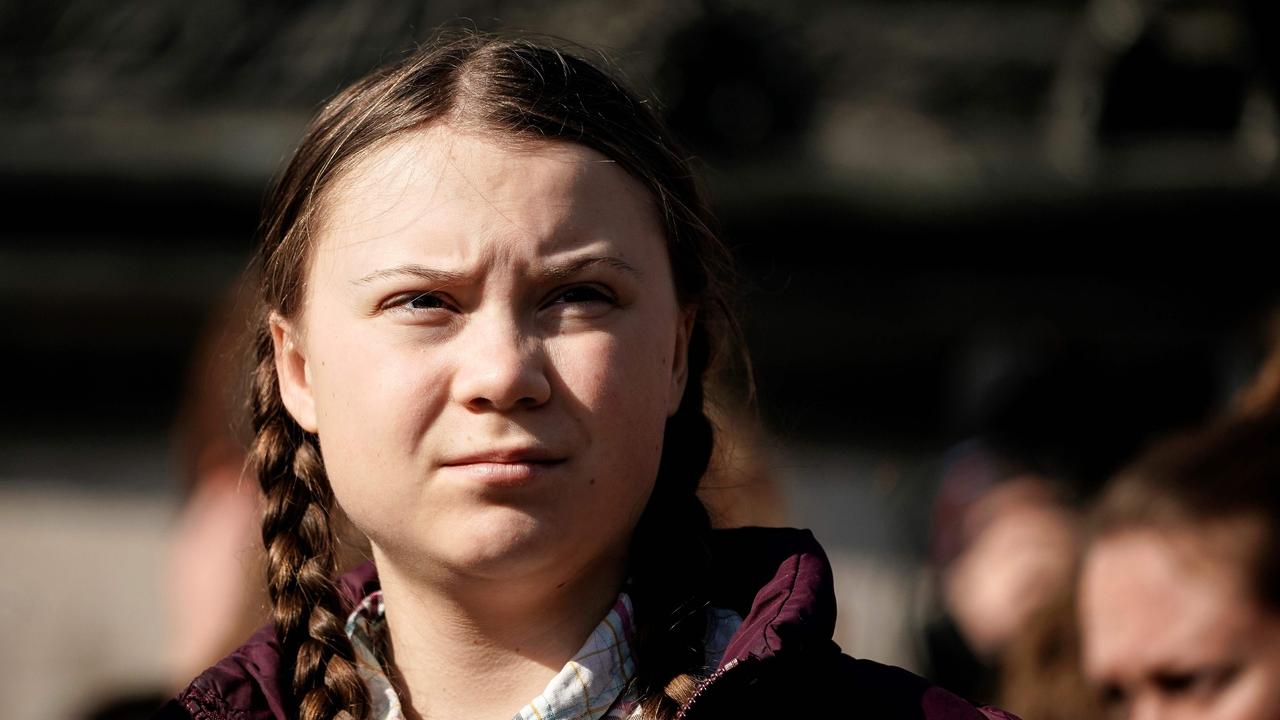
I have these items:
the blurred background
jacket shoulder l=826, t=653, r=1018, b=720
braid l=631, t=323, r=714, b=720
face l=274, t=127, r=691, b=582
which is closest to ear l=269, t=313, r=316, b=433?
face l=274, t=127, r=691, b=582

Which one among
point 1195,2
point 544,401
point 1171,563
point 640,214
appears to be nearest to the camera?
point 544,401

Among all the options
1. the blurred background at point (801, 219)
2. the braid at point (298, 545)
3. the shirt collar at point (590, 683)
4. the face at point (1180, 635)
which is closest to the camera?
the shirt collar at point (590, 683)

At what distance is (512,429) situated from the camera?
5.49 feet

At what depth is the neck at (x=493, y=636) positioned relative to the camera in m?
1.78

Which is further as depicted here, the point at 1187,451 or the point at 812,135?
the point at 812,135

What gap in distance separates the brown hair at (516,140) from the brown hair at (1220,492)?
1.26 metres

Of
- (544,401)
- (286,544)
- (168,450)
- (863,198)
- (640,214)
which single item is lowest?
(168,450)

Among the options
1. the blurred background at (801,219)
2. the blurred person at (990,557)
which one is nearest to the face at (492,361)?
the blurred person at (990,557)

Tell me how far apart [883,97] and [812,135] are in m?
0.28

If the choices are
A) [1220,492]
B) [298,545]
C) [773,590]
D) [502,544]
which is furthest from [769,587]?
[1220,492]

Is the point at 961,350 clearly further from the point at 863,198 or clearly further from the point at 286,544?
the point at 286,544

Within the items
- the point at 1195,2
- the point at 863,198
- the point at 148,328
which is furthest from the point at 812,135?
the point at 148,328

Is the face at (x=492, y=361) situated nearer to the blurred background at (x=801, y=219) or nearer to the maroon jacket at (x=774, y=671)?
the maroon jacket at (x=774, y=671)

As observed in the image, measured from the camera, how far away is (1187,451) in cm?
309
